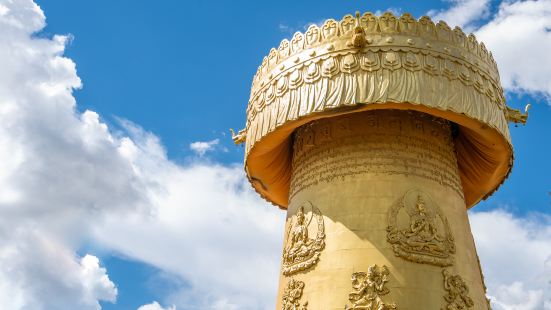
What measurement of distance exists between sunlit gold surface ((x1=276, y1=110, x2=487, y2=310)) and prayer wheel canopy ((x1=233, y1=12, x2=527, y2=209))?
0.69 meters

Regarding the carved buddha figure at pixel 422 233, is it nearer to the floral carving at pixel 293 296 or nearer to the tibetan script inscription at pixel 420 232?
the tibetan script inscription at pixel 420 232

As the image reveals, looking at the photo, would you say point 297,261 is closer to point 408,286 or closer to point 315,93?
point 408,286

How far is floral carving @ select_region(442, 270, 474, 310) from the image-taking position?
9.42 meters

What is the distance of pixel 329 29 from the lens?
11.2 metres

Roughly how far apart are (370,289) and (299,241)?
177cm

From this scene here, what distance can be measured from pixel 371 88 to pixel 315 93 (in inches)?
39.5

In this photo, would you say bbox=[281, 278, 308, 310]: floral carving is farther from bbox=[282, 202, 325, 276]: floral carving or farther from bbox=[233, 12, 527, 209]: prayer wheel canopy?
bbox=[233, 12, 527, 209]: prayer wheel canopy

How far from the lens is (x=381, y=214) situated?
32.4ft

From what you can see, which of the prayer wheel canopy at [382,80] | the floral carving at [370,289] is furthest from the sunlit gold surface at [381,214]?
the prayer wheel canopy at [382,80]

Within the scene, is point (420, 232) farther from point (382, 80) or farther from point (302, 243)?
point (382, 80)

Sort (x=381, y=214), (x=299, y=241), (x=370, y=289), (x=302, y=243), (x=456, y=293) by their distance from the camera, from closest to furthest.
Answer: (x=370, y=289) < (x=456, y=293) < (x=381, y=214) < (x=302, y=243) < (x=299, y=241)

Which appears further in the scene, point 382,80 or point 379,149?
point 379,149

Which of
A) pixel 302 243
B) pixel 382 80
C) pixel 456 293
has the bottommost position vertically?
pixel 456 293

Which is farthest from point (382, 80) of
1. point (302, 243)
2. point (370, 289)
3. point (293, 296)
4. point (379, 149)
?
point (293, 296)
